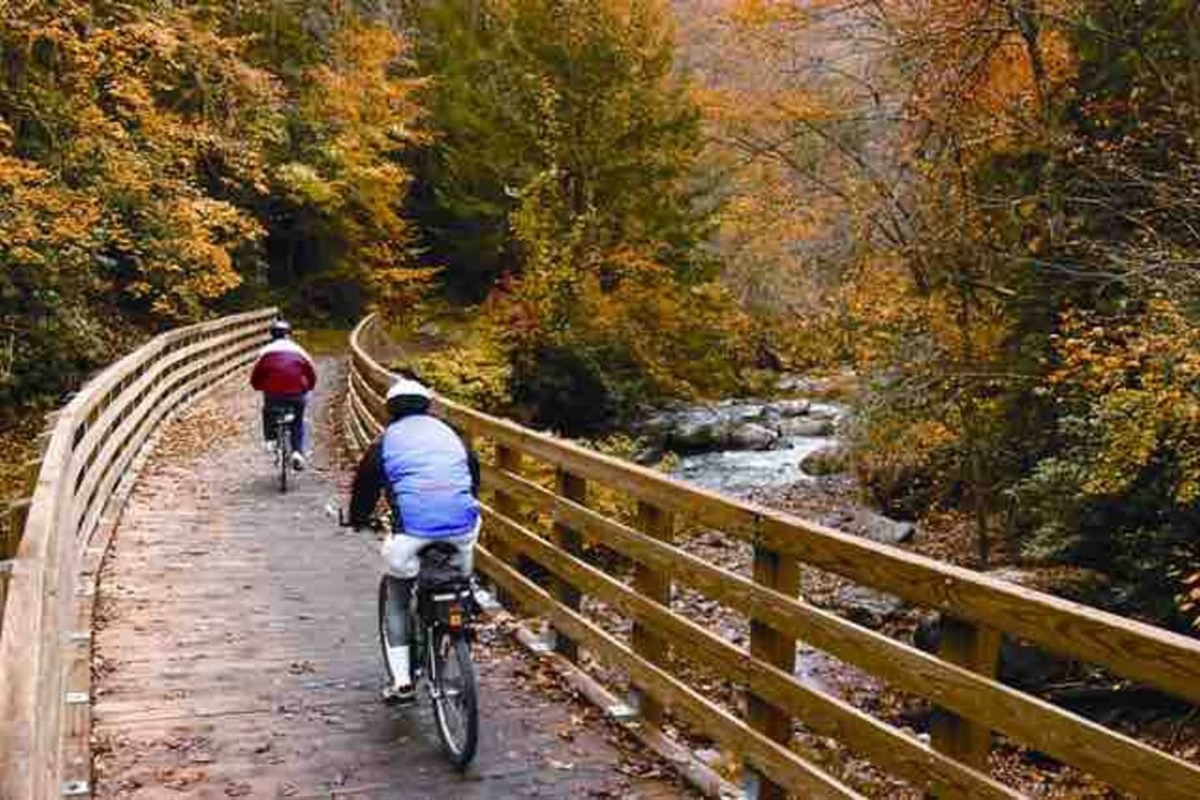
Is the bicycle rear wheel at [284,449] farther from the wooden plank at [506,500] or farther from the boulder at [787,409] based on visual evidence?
the boulder at [787,409]

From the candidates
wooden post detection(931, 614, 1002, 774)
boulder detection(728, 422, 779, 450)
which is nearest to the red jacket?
wooden post detection(931, 614, 1002, 774)

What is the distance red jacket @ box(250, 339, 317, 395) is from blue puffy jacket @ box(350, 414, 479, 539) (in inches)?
300

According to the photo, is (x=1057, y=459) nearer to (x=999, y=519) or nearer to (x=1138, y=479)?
(x=1138, y=479)

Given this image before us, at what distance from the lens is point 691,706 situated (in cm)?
563

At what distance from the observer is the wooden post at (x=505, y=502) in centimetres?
848

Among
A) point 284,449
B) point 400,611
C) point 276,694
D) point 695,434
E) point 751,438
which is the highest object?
point 400,611

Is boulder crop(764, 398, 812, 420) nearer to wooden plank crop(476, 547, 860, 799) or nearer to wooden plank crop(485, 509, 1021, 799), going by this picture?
wooden plank crop(476, 547, 860, 799)

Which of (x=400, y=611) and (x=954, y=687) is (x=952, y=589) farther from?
(x=400, y=611)

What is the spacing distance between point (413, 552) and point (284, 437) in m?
8.09

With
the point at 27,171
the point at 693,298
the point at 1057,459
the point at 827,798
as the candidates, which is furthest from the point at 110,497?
the point at 693,298

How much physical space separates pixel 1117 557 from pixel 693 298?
15.8 m

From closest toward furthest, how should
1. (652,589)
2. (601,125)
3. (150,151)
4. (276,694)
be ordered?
(652,589)
(276,694)
(150,151)
(601,125)

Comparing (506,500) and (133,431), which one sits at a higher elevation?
(506,500)

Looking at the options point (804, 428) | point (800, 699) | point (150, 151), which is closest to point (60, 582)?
point (800, 699)
